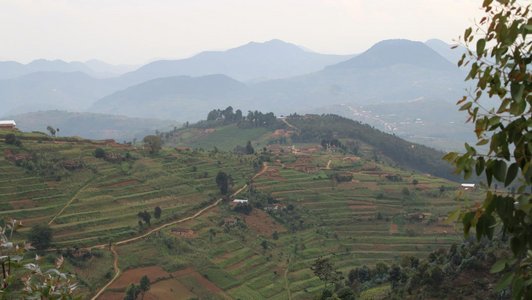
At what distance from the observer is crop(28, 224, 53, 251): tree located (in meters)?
38.6

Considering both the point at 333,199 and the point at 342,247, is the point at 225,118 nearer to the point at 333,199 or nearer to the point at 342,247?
the point at 333,199

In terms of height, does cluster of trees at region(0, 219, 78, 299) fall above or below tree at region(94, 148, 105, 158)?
above

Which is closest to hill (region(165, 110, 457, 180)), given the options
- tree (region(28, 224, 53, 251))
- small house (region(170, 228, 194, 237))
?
small house (region(170, 228, 194, 237))

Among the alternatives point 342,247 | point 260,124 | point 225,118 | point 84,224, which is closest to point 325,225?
point 342,247

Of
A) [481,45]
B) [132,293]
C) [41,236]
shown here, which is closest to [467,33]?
[481,45]

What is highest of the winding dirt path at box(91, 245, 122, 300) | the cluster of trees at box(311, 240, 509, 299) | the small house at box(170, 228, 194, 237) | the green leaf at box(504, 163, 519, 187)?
the green leaf at box(504, 163, 519, 187)

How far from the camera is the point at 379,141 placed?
4373 inches

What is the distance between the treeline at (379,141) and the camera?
104500mm

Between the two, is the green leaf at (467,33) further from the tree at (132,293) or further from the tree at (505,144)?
A: the tree at (132,293)

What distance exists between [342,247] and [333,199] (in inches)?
437

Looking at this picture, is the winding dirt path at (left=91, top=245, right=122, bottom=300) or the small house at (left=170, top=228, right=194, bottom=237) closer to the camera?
the winding dirt path at (left=91, top=245, right=122, bottom=300)

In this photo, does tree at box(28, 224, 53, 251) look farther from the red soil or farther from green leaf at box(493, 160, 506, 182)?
green leaf at box(493, 160, 506, 182)

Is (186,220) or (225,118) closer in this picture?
(186,220)

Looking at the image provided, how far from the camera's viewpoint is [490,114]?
3469 mm
